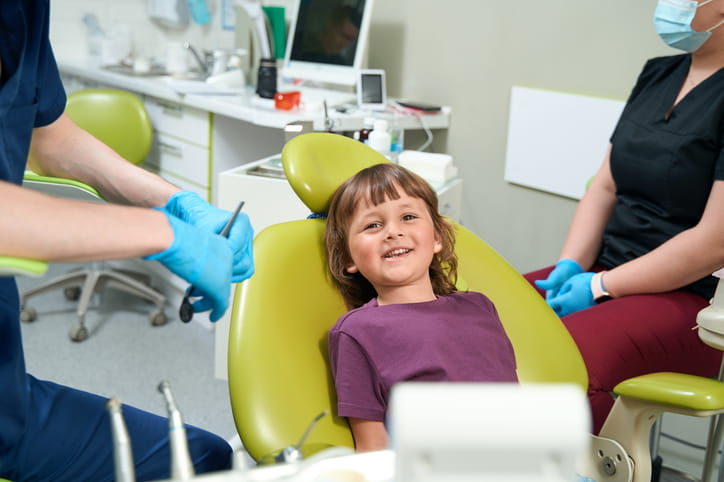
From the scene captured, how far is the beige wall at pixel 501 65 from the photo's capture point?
7.72ft

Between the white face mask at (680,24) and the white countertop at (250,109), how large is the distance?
3.24ft

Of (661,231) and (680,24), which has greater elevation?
(680,24)

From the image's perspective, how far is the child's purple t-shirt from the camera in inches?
44.2

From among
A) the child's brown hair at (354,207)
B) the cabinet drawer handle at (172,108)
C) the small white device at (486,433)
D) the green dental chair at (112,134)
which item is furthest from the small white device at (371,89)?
the small white device at (486,433)

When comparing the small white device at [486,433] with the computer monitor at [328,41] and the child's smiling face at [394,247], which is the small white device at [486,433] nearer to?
the child's smiling face at [394,247]

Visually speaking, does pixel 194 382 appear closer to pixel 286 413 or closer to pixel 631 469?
pixel 286 413

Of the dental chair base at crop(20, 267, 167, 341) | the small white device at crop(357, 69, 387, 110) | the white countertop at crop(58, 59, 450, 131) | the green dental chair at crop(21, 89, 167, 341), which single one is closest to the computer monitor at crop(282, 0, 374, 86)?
the small white device at crop(357, 69, 387, 110)

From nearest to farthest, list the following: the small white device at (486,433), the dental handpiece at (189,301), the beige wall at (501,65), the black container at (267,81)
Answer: the small white device at (486,433) < the dental handpiece at (189,301) < the beige wall at (501,65) < the black container at (267,81)

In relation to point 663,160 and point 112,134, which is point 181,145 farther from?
point 663,160

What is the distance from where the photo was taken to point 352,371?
113 cm

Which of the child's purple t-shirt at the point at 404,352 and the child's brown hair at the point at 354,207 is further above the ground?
the child's brown hair at the point at 354,207

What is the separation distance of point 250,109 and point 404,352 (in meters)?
1.51

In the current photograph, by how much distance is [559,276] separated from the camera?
1798 millimetres

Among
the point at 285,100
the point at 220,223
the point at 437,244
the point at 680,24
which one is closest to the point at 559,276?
the point at 437,244
